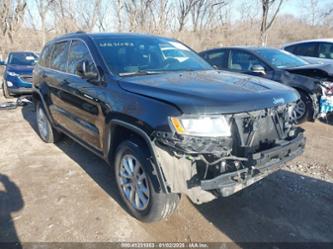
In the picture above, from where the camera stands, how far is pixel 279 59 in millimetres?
7062

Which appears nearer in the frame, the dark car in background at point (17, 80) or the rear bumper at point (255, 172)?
the rear bumper at point (255, 172)

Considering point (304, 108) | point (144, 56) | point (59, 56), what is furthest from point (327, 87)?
point (59, 56)

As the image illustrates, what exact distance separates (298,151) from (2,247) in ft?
9.77

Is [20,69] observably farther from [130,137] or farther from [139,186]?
[139,186]

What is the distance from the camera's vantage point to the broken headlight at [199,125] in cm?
248

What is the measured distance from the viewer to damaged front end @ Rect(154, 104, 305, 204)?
8.11 ft

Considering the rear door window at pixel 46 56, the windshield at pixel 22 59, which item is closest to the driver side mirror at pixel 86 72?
the rear door window at pixel 46 56

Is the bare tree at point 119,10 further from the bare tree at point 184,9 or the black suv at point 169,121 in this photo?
the black suv at point 169,121

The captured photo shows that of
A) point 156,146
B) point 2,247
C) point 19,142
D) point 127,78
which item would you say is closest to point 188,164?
point 156,146

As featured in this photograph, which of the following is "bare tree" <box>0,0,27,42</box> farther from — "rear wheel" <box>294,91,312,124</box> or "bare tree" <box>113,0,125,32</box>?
"rear wheel" <box>294,91,312,124</box>

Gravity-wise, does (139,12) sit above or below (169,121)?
above

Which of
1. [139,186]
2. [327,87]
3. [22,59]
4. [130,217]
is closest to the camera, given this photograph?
[139,186]

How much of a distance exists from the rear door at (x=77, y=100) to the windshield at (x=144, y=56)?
9.6 inches

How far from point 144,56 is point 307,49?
24.2ft
